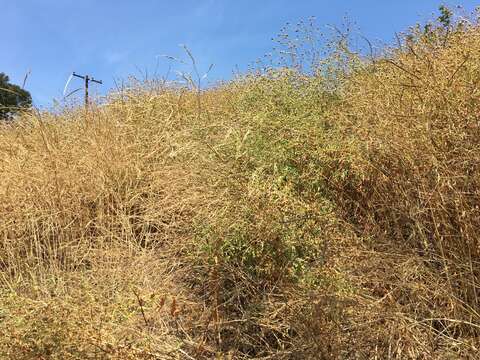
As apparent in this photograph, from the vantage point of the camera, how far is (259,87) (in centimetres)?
307

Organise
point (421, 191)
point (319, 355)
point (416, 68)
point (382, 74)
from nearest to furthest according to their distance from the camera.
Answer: point (319, 355) → point (421, 191) → point (416, 68) → point (382, 74)

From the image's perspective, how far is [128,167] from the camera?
2.96 meters

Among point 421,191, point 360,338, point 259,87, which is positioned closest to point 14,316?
point 360,338

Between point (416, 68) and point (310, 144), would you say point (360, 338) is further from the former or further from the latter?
point (416, 68)

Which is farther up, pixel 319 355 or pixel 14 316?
pixel 14 316

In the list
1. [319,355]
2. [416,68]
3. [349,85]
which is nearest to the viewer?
[319,355]

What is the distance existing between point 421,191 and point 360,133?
464 millimetres

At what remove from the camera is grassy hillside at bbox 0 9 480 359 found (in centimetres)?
168

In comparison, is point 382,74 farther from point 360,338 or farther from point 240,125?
point 360,338

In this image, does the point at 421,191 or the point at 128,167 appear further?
the point at 128,167

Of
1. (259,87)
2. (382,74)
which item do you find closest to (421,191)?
(382,74)

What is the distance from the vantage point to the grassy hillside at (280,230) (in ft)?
5.51

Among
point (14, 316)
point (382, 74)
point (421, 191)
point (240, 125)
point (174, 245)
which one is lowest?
point (14, 316)

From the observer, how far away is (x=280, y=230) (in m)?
1.94
